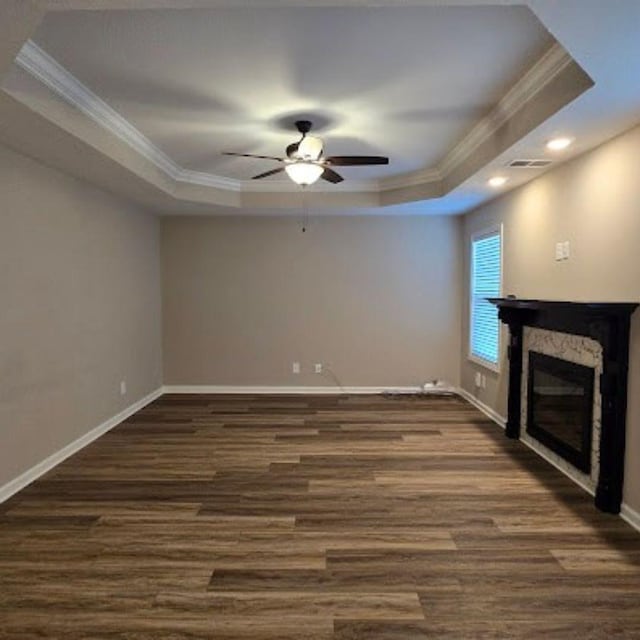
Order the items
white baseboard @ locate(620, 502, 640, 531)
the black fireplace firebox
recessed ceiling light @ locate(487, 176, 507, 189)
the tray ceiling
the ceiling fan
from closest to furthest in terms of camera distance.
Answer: the tray ceiling → white baseboard @ locate(620, 502, 640, 531) → the black fireplace firebox → the ceiling fan → recessed ceiling light @ locate(487, 176, 507, 189)

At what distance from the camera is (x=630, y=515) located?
283 centimetres

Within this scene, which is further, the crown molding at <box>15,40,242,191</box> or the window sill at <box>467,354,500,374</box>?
the window sill at <box>467,354,500,374</box>

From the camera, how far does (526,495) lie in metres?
3.22

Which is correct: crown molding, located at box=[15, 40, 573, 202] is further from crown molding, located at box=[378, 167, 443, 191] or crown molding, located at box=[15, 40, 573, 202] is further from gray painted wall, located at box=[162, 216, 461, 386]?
gray painted wall, located at box=[162, 216, 461, 386]

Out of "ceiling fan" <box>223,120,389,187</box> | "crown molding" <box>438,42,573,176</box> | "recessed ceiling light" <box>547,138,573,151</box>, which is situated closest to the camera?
"crown molding" <box>438,42,573,176</box>

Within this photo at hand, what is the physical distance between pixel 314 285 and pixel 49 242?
11.1 feet

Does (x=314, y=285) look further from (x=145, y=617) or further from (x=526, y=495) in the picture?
(x=145, y=617)

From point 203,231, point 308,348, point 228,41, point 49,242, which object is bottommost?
point 308,348

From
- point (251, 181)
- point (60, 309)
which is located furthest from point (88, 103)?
point (251, 181)

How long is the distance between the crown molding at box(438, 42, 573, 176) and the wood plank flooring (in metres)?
2.63

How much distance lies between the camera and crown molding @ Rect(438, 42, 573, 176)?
8.31ft

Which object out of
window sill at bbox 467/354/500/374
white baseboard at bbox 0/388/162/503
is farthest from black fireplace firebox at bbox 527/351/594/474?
white baseboard at bbox 0/388/162/503

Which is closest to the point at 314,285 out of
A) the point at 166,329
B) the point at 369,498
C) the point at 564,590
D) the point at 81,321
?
the point at 166,329

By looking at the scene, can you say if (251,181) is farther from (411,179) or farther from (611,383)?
(611,383)
